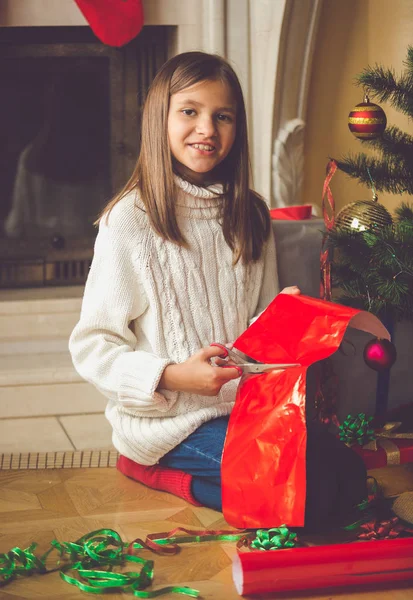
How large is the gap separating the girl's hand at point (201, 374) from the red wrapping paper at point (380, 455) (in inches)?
12.4

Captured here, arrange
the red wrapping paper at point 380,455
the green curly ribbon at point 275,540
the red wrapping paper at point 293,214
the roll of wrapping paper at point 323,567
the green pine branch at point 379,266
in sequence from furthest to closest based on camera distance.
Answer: the red wrapping paper at point 293,214 → the red wrapping paper at point 380,455 → the green pine branch at point 379,266 → the green curly ribbon at point 275,540 → the roll of wrapping paper at point 323,567

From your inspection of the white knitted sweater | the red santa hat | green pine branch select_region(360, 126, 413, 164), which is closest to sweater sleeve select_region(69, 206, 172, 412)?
the white knitted sweater

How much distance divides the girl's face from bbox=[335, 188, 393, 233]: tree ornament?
27 cm

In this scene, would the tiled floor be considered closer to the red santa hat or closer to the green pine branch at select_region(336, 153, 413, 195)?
the green pine branch at select_region(336, 153, 413, 195)

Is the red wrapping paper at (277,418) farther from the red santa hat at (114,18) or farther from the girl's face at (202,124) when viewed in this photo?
the red santa hat at (114,18)

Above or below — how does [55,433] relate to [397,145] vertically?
below

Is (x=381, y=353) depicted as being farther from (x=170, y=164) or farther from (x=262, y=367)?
(x=170, y=164)

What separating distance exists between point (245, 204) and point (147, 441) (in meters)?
0.45

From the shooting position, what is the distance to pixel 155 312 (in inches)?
53.8

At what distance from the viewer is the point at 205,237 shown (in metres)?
1.42

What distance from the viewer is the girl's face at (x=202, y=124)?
1344 mm

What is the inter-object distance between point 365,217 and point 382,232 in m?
0.15

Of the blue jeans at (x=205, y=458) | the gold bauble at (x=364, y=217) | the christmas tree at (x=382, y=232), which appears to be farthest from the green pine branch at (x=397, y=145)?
the blue jeans at (x=205, y=458)

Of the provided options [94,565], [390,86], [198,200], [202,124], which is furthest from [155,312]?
[390,86]
